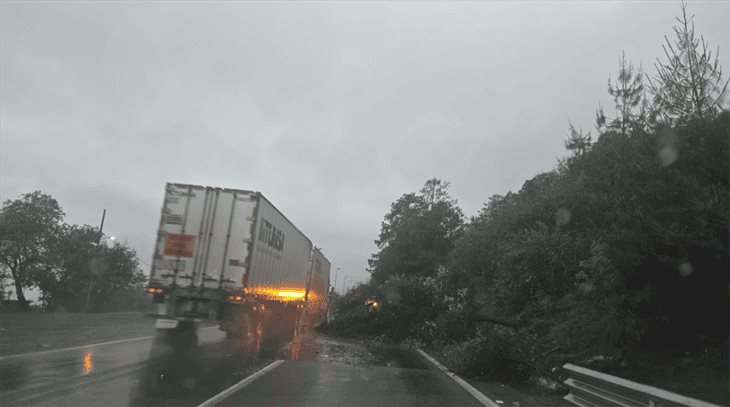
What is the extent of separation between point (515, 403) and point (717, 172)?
528cm

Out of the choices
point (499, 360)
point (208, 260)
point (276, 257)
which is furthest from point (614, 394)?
point (276, 257)

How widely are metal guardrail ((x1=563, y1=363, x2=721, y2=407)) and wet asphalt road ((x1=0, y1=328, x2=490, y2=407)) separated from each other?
161 cm

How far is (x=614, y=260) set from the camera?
10711 millimetres

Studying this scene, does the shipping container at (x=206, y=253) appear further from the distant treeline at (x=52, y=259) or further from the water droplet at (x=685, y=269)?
the distant treeline at (x=52, y=259)

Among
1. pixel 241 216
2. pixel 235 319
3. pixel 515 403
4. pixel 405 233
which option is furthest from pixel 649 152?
pixel 405 233

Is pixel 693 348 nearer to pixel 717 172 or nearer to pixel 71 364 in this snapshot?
pixel 717 172

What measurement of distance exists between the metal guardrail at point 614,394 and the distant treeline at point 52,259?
34275 mm

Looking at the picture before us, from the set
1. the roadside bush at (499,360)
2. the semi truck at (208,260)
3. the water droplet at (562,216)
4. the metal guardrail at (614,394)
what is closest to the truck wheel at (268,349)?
the semi truck at (208,260)

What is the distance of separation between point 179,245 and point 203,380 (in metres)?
7.61

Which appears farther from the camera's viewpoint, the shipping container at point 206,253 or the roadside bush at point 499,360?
the shipping container at point 206,253

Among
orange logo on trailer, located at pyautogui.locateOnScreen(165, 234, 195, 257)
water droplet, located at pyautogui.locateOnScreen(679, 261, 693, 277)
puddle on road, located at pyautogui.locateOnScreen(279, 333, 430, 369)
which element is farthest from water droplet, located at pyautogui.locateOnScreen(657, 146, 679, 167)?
orange logo on trailer, located at pyautogui.locateOnScreen(165, 234, 195, 257)

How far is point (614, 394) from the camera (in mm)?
7402

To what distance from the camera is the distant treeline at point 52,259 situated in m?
36.7

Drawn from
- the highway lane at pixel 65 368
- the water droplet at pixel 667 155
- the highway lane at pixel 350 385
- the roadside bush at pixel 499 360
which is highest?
the water droplet at pixel 667 155
